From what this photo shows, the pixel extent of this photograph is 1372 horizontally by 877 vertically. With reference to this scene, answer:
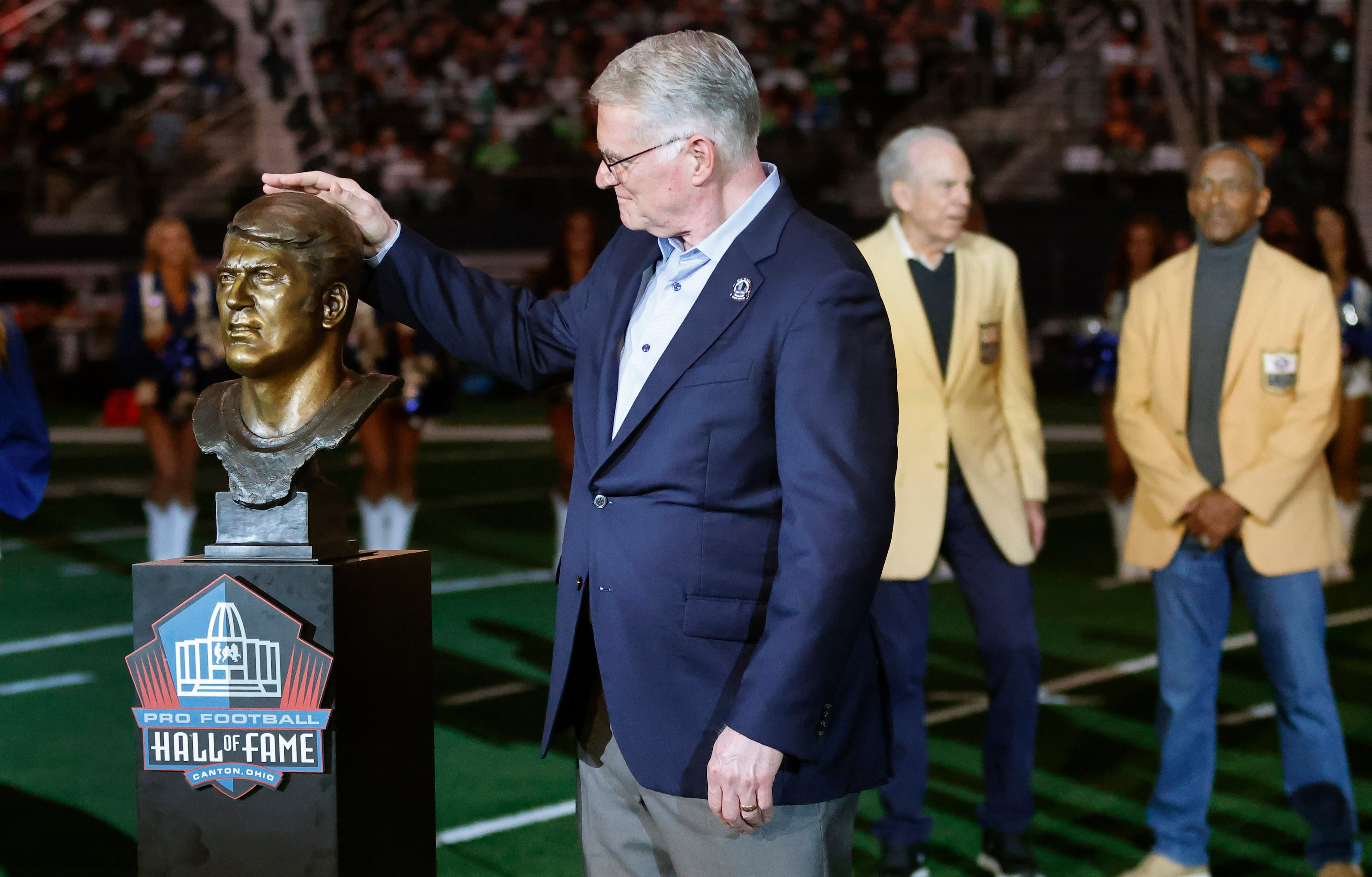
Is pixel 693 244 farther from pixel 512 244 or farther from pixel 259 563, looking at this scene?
pixel 512 244

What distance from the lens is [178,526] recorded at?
9078 mm

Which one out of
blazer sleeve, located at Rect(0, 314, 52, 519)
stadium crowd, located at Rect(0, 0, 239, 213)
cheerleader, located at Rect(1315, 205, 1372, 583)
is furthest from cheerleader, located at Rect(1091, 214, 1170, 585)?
stadium crowd, located at Rect(0, 0, 239, 213)

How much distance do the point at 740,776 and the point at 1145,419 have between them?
2.64m

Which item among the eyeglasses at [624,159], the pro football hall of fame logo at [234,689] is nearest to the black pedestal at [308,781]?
the pro football hall of fame logo at [234,689]

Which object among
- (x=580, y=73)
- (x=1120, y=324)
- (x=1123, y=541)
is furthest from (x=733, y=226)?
(x=580, y=73)

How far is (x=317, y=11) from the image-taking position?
90.3ft

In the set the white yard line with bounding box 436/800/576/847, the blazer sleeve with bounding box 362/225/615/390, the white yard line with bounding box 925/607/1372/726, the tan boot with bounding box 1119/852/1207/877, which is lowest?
the white yard line with bounding box 925/607/1372/726

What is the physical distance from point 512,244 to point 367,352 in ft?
47.1

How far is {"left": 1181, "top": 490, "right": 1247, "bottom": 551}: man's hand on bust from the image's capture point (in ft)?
15.0

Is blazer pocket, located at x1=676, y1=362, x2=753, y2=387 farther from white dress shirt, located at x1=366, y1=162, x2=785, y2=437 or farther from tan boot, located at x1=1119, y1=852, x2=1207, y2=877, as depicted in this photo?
tan boot, located at x1=1119, y1=852, x2=1207, y2=877

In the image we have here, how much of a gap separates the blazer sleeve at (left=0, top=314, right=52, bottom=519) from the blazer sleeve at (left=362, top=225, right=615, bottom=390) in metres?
1.27

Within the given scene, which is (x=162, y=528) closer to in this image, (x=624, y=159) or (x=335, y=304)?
(x=335, y=304)

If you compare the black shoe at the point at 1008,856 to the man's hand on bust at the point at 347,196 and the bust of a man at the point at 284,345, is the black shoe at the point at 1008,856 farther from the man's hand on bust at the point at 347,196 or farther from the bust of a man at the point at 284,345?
the man's hand on bust at the point at 347,196

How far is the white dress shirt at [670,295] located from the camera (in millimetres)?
2855
